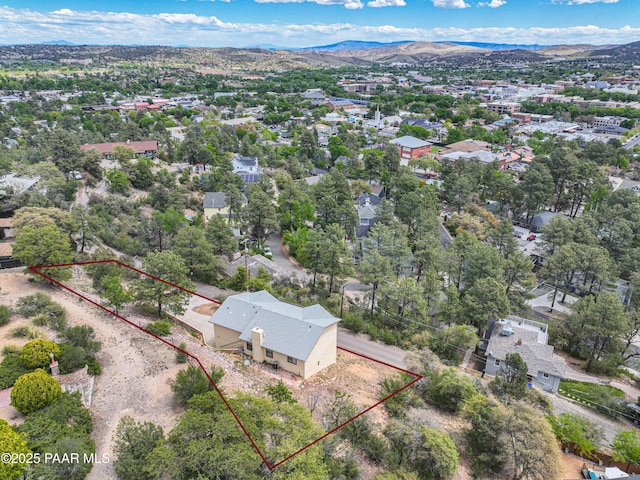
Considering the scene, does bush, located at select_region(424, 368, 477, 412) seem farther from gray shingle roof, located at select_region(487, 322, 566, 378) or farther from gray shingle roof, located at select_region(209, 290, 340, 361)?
gray shingle roof, located at select_region(209, 290, 340, 361)

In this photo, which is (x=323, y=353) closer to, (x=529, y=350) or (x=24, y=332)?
(x=529, y=350)

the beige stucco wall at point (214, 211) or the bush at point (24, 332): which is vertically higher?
the bush at point (24, 332)

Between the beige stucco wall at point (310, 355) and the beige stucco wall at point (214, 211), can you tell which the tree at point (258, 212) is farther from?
the beige stucco wall at point (310, 355)

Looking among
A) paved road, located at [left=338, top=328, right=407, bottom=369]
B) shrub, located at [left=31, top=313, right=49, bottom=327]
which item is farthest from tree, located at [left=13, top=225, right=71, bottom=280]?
paved road, located at [left=338, top=328, right=407, bottom=369]

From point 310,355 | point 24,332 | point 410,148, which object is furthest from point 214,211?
point 410,148

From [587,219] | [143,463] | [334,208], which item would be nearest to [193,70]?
[334,208]

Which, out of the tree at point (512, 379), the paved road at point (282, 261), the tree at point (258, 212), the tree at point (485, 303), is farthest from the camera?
the tree at point (258, 212)

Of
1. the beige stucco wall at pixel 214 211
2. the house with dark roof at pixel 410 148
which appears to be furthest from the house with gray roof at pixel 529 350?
the house with dark roof at pixel 410 148
